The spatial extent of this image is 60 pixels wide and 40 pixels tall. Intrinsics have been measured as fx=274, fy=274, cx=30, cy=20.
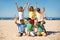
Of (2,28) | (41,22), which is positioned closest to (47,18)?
(41,22)

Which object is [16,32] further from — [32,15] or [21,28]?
[32,15]

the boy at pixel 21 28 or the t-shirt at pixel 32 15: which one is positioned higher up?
the t-shirt at pixel 32 15

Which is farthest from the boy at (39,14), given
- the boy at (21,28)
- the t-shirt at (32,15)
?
the boy at (21,28)

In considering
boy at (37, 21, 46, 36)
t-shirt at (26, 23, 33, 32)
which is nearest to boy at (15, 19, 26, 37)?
t-shirt at (26, 23, 33, 32)

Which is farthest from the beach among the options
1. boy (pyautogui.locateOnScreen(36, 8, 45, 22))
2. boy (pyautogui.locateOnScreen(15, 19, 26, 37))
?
boy (pyautogui.locateOnScreen(36, 8, 45, 22))

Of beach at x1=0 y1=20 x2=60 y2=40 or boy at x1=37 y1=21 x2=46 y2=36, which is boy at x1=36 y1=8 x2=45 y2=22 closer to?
boy at x1=37 y1=21 x2=46 y2=36

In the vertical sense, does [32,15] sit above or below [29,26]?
above

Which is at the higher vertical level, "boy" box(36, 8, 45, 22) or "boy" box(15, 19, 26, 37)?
"boy" box(36, 8, 45, 22)

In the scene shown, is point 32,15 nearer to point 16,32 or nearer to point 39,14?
point 39,14

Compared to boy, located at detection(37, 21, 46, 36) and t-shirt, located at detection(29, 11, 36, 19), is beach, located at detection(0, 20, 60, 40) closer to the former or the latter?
boy, located at detection(37, 21, 46, 36)

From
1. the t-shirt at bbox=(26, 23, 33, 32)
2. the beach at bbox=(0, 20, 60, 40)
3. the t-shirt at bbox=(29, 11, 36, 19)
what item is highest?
the t-shirt at bbox=(29, 11, 36, 19)

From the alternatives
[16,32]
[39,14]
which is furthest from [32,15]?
[16,32]

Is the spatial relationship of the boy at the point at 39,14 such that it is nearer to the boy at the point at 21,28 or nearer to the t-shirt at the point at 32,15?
the t-shirt at the point at 32,15

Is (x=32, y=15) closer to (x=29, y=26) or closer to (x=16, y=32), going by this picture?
(x=29, y=26)
